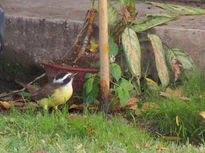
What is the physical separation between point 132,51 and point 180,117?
31.0 inches

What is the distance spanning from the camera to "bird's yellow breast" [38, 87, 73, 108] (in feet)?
13.5

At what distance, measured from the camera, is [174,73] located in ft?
15.1

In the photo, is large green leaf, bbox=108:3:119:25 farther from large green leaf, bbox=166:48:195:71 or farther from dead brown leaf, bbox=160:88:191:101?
dead brown leaf, bbox=160:88:191:101

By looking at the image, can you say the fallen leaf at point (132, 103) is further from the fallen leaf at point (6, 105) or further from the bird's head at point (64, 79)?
the fallen leaf at point (6, 105)

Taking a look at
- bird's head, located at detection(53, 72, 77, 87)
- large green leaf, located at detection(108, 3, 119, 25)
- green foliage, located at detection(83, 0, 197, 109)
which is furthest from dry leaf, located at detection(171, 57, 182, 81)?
bird's head, located at detection(53, 72, 77, 87)

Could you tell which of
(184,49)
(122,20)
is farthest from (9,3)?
(184,49)

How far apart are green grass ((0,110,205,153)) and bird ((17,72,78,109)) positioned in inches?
8.6

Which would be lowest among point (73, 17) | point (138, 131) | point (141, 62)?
point (138, 131)

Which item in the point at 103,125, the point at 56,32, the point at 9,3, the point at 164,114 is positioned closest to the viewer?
the point at 103,125

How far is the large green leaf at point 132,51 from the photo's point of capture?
435cm

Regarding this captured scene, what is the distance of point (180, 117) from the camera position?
3920 mm

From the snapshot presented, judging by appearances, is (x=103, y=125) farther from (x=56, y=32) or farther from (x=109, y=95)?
(x=56, y=32)

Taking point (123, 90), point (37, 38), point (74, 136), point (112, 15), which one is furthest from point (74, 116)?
point (37, 38)

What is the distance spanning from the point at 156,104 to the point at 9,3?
109 inches
